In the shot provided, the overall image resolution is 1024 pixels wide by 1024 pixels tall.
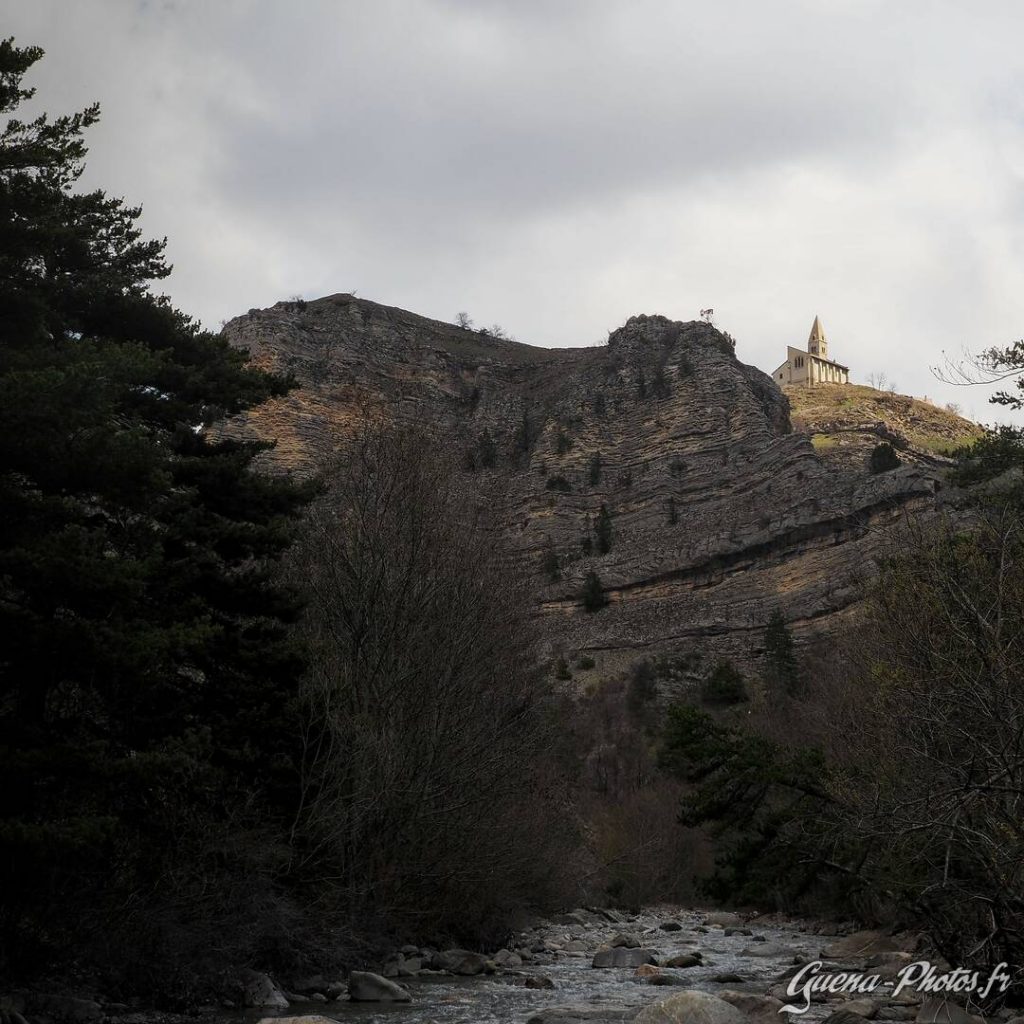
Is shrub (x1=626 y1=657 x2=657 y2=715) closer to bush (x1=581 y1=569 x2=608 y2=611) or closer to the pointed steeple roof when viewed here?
bush (x1=581 y1=569 x2=608 y2=611)

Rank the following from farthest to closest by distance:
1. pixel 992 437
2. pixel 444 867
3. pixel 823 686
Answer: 1. pixel 823 686
2. pixel 992 437
3. pixel 444 867

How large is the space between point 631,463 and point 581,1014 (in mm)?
100077

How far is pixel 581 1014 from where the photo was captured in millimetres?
11953

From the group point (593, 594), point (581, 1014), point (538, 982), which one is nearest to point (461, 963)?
point (538, 982)

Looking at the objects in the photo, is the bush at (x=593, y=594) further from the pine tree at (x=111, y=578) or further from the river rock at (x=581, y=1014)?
the river rock at (x=581, y=1014)

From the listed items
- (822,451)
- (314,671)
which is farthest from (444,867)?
(822,451)

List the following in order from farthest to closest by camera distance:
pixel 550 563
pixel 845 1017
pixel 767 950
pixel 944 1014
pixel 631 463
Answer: pixel 631 463 < pixel 550 563 < pixel 767 950 < pixel 845 1017 < pixel 944 1014

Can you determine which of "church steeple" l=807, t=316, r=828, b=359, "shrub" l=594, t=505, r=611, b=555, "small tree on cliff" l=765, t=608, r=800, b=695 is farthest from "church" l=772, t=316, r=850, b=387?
"small tree on cliff" l=765, t=608, r=800, b=695

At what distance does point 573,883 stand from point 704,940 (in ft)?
10.9

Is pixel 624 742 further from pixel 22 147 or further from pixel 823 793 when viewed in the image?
pixel 22 147

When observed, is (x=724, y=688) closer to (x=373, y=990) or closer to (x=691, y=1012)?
(x=373, y=990)

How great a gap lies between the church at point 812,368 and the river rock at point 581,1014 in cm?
15532

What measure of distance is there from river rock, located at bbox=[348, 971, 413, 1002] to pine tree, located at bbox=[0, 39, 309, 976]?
2170 mm

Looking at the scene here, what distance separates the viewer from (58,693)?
1220cm
